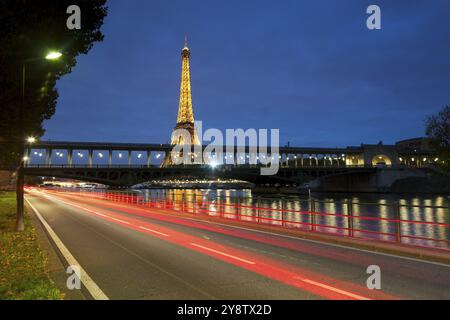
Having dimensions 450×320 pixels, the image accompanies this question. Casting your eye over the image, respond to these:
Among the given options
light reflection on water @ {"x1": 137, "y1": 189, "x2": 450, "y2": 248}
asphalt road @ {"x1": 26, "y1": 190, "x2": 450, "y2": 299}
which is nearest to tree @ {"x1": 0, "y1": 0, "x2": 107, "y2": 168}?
asphalt road @ {"x1": 26, "y1": 190, "x2": 450, "y2": 299}

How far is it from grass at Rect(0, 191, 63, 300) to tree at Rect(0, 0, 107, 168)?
21.3ft

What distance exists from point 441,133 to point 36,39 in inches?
2174

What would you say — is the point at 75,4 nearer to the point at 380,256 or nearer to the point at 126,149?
the point at 380,256

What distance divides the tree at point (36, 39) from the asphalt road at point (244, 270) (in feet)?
23.7

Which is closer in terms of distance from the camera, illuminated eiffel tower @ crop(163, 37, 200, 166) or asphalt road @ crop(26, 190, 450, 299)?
asphalt road @ crop(26, 190, 450, 299)

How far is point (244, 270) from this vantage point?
10133 mm

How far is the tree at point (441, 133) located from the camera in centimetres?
5556

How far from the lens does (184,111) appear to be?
6156 inches

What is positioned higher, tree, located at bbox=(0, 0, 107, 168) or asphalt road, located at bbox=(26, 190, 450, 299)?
tree, located at bbox=(0, 0, 107, 168)

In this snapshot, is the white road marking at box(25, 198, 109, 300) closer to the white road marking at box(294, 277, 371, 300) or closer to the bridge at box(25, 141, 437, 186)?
the white road marking at box(294, 277, 371, 300)

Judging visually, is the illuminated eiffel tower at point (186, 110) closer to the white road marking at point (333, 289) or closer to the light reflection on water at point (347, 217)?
the light reflection on water at point (347, 217)

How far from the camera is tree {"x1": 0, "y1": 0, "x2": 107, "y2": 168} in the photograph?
12.6 m

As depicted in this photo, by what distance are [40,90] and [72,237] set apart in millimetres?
8835
